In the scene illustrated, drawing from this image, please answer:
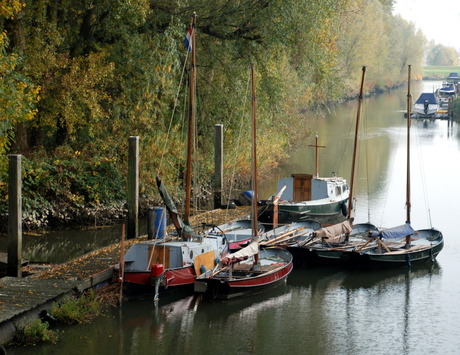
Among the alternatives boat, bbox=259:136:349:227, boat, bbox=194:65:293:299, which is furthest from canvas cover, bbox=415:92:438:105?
boat, bbox=194:65:293:299

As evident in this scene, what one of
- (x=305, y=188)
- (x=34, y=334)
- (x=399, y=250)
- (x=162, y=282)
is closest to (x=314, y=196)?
(x=305, y=188)

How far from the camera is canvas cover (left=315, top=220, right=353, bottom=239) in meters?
29.3

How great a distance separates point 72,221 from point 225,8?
467 inches

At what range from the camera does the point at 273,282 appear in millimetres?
26094

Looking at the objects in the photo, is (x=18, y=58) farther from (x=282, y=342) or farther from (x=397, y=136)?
(x=397, y=136)

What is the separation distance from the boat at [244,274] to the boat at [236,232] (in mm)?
1720

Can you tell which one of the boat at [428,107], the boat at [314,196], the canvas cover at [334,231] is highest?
the boat at [428,107]

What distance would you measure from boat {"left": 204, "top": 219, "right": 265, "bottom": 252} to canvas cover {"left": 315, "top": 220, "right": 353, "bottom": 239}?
2.69 meters

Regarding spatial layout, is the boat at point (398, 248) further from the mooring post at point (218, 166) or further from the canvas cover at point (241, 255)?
the mooring post at point (218, 166)

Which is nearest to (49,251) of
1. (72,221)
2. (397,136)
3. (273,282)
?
(72,221)

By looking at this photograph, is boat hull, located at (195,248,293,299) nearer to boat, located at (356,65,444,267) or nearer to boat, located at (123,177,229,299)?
boat, located at (123,177,229,299)

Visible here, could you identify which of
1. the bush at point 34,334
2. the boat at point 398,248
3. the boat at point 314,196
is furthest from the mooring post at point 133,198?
the bush at point 34,334

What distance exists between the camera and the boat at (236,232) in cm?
2920

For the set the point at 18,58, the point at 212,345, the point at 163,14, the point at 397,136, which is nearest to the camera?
the point at 212,345
